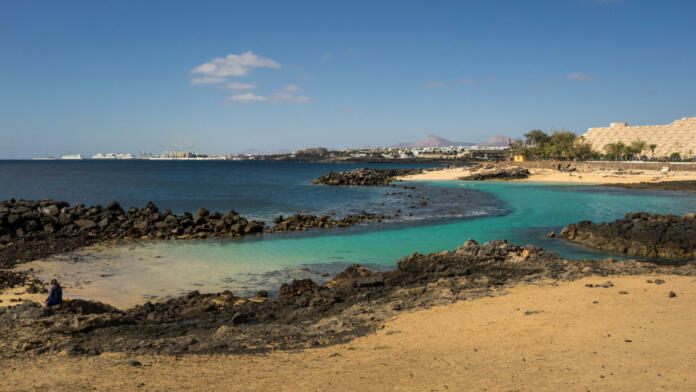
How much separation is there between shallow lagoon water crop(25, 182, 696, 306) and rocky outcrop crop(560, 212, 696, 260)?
96 cm

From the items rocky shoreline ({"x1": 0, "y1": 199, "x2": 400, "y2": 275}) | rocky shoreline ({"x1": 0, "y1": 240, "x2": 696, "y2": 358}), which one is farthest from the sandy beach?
rocky shoreline ({"x1": 0, "y1": 240, "x2": 696, "y2": 358})

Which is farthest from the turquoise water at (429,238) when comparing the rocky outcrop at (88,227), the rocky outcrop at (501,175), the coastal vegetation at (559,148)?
the coastal vegetation at (559,148)

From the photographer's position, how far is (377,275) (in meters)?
14.5

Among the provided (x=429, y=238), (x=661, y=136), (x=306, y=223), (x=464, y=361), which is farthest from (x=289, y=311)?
(x=661, y=136)

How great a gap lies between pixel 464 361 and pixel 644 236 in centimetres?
1591

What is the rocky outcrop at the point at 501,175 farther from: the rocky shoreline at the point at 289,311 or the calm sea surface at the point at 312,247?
the rocky shoreline at the point at 289,311

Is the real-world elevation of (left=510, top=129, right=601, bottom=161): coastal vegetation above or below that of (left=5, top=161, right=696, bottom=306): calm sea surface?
above

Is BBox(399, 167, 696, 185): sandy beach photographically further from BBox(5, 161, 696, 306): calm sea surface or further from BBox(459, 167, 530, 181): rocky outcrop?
BBox(5, 161, 696, 306): calm sea surface

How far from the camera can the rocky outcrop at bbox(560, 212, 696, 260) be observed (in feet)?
61.7

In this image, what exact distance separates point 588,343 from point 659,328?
1.74 metres

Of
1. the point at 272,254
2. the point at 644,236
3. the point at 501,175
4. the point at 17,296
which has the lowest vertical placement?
the point at 272,254

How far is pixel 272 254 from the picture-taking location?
833 inches

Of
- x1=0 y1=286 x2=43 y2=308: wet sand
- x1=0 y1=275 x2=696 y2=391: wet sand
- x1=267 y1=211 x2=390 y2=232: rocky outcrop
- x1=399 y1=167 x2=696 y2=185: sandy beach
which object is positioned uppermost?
x1=399 y1=167 x2=696 y2=185: sandy beach

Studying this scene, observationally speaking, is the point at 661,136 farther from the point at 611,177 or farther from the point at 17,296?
the point at 17,296
